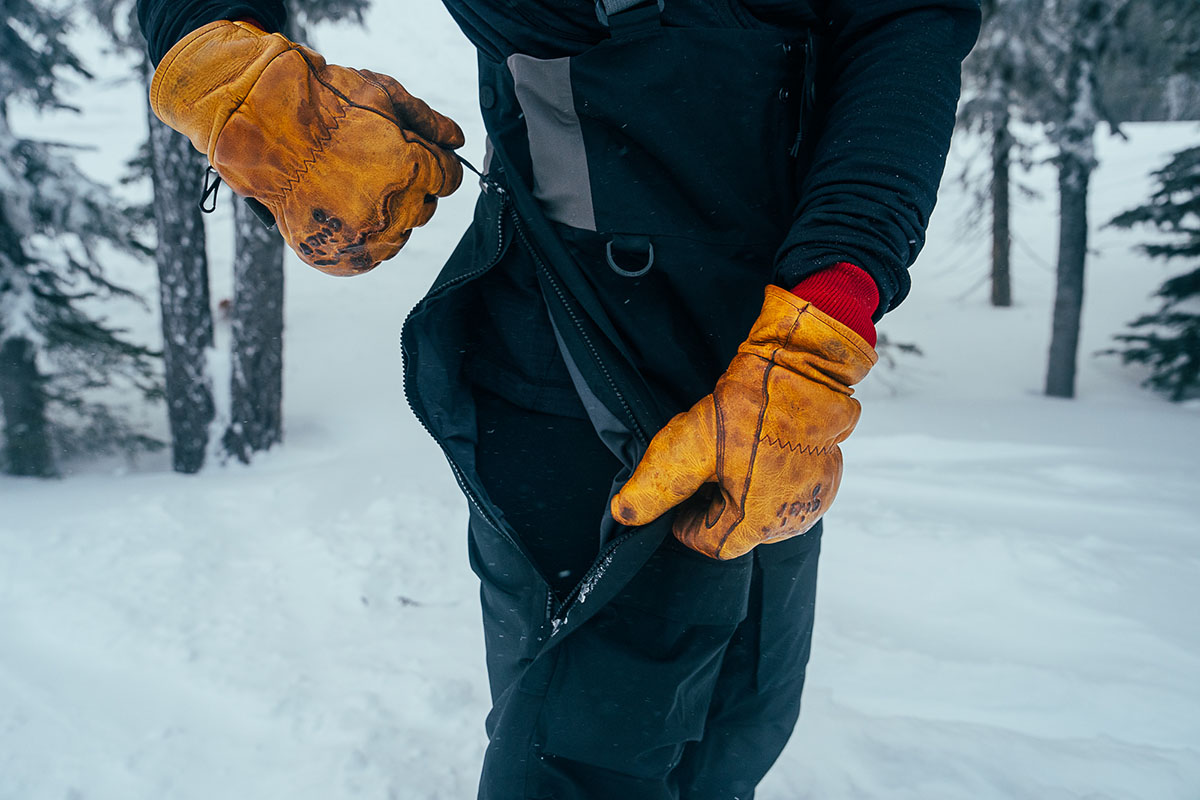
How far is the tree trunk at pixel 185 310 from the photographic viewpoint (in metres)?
5.62

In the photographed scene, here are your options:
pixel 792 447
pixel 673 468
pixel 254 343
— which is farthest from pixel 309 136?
pixel 254 343

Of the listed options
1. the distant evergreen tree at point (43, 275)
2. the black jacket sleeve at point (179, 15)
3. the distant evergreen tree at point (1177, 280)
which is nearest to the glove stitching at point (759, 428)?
the black jacket sleeve at point (179, 15)

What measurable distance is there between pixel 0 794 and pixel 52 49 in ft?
23.9

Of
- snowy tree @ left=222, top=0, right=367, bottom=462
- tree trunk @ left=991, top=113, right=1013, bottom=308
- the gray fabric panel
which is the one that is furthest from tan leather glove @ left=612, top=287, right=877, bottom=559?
tree trunk @ left=991, top=113, right=1013, bottom=308

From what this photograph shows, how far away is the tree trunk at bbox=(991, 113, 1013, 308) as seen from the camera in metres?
12.1

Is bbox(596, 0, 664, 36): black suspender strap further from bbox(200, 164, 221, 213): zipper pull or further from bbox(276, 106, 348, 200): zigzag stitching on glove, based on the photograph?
bbox(200, 164, 221, 213): zipper pull

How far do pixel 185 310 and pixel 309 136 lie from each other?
5339mm

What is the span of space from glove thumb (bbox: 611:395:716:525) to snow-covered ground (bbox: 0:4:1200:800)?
1.60m

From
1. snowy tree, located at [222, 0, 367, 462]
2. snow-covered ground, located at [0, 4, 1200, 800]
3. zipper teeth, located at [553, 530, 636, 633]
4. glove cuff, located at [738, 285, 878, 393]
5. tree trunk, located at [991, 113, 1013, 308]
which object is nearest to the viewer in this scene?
glove cuff, located at [738, 285, 878, 393]

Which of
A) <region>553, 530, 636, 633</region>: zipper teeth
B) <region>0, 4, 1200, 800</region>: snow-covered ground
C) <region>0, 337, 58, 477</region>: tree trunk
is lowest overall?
<region>0, 337, 58, 477</region>: tree trunk

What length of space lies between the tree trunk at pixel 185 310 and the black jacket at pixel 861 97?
17.7ft

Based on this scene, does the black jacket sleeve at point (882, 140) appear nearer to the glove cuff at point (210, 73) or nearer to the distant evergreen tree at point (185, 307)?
the glove cuff at point (210, 73)

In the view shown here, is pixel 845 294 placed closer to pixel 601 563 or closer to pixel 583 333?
pixel 583 333

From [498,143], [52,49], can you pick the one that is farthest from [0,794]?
[52,49]
